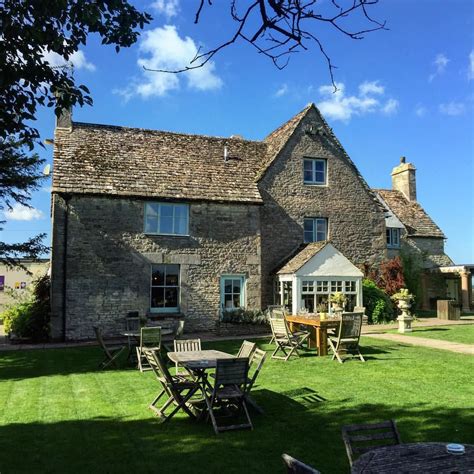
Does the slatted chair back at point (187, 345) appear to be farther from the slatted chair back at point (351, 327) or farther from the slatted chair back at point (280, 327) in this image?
the slatted chair back at point (351, 327)

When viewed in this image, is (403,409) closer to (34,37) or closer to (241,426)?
(241,426)

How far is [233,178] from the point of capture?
2031 cm

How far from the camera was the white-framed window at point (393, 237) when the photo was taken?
1081 inches

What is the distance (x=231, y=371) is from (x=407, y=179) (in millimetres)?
27830

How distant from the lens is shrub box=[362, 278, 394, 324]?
20.4 m

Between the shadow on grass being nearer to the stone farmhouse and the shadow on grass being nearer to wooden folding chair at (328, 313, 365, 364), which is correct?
wooden folding chair at (328, 313, 365, 364)

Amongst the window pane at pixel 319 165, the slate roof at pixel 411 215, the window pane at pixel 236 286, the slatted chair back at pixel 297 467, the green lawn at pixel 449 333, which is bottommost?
the green lawn at pixel 449 333

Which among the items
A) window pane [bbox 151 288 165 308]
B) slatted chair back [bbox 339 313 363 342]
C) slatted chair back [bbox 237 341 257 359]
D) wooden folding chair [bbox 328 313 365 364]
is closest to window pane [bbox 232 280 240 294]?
window pane [bbox 151 288 165 308]

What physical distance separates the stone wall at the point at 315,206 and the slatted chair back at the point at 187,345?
1076 centimetres

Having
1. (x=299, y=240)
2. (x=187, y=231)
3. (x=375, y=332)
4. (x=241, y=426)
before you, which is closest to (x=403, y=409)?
(x=241, y=426)

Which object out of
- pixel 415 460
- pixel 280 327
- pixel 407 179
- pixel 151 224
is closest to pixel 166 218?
pixel 151 224

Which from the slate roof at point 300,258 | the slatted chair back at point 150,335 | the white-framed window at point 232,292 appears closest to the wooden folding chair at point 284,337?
the slatted chair back at point 150,335

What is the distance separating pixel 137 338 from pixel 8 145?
9807 millimetres

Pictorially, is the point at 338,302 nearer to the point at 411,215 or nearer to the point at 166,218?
the point at 166,218
